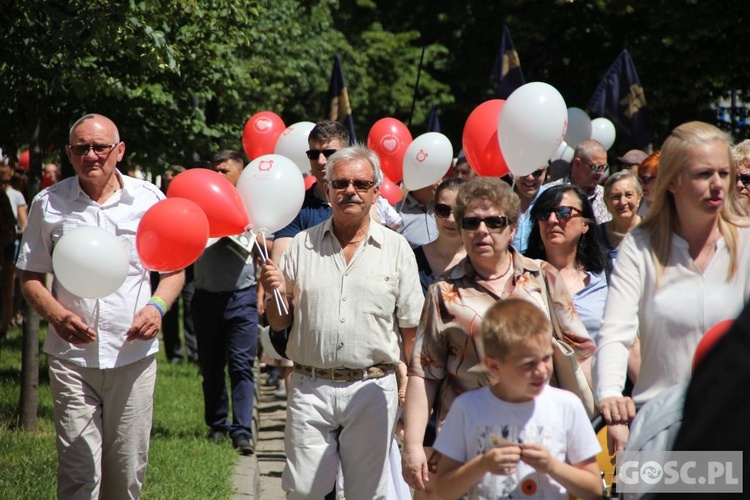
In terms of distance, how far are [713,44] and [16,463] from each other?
17.9 m

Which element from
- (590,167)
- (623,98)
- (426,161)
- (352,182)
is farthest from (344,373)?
(623,98)

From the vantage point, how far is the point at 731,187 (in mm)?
4102

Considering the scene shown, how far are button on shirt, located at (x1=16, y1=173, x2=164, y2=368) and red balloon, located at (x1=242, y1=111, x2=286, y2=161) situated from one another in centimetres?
453

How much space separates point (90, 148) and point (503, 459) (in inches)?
120

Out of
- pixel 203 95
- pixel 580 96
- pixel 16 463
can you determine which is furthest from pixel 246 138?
pixel 580 96

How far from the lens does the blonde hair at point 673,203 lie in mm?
4012

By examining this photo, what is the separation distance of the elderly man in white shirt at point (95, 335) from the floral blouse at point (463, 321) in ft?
5.36

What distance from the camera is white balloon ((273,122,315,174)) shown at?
922 centimetres

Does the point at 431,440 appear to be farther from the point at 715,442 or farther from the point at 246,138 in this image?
the point at 246,138

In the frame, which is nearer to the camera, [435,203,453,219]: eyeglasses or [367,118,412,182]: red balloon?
[435,203,453,219]: eyeglasses

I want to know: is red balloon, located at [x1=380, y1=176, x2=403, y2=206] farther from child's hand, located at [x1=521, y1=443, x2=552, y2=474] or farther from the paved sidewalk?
child's hand, located at [x1=521, y1=443, x2=552, y2=474]

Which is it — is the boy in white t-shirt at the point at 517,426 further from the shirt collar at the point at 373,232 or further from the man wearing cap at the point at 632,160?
the man wearing cap at the point at 632,160

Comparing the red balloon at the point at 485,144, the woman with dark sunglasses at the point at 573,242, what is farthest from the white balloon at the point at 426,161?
the woman with dark sunglasses at the point at 573,242

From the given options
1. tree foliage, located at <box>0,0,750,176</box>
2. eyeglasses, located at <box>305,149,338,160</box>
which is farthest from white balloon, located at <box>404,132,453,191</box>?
eyeglasses, located at <box>305,149,338,160</box>
